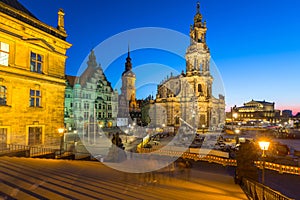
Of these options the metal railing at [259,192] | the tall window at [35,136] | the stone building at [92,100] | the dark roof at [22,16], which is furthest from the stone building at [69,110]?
the metal railing at [259,192]

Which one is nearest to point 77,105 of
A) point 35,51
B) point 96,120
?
point 96,120

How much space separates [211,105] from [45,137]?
175 feet

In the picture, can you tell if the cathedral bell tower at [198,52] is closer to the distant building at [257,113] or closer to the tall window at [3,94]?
the tall window at [3,94]

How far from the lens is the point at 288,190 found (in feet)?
36.7

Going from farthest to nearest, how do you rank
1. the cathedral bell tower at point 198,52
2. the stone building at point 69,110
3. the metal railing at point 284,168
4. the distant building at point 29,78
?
1. the cathedral bell tower at point 198,52
2. the stone building at point 69,110
3. the distant building at point 29,78
4. the metal railing at point 284,168

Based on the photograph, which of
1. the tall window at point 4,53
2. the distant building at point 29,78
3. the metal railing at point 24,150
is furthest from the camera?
the distant building at point 29,78

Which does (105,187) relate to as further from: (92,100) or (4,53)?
(92,100)

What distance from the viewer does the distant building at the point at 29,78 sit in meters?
15.5

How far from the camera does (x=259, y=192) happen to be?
8305 mm

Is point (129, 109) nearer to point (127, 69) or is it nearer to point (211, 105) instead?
point (127, 69)

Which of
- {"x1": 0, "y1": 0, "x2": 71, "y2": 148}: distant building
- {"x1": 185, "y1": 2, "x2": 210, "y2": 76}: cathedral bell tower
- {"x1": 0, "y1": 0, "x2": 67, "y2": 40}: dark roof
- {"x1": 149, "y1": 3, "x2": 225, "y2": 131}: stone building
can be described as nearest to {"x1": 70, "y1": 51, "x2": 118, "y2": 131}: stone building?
{"x1": 149, "y1": 3, "x2": 225, "y2": 131}: stone building

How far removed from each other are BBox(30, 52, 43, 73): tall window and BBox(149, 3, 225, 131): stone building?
49.0m

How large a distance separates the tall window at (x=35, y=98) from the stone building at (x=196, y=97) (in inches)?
1907

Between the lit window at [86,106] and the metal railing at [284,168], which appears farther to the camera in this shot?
the lit window at [86,106]
